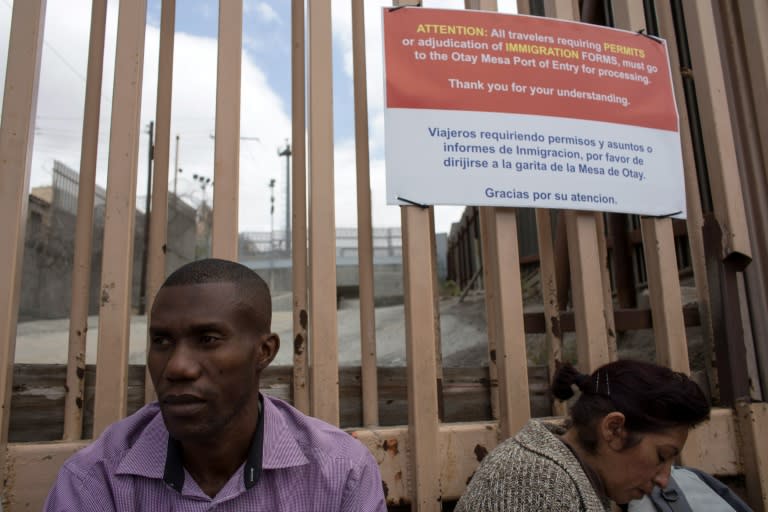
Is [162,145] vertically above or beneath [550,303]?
above

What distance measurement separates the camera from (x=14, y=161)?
1.68m

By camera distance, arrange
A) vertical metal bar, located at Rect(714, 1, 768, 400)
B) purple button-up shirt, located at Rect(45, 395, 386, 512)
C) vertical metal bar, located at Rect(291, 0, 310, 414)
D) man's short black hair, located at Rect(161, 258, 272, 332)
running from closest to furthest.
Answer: purple button-up shirt, located at Rect(45, 395, 386, 512) → man's short black hair, located at Rect(161, 258, 272, 332) → vertical metal bar, located at Rect(291, 0, 310, 414) → vertical metal bar, located at Rect(714, 1, 768, 400)

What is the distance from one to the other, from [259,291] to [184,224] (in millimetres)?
17622

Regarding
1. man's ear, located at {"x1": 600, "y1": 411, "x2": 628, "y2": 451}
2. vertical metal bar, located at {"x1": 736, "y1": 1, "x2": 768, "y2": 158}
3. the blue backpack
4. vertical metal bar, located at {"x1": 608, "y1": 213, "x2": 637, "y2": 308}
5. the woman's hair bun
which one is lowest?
the blue backpack

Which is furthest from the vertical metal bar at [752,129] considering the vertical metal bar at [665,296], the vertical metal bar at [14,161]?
the vertical metal bar at [14,161]

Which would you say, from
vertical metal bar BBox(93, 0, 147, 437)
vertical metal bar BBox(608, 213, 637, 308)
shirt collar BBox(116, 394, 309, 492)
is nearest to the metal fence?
vertical metal bar BBox(93, 0, 147, 437)

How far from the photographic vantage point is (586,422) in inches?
63.3

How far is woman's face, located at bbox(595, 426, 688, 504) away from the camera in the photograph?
1.55m

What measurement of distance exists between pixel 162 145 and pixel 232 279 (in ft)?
2.68

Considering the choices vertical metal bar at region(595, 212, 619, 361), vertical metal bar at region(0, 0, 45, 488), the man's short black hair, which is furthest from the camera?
vertical metal bar at region(595, 212, 619, 361)

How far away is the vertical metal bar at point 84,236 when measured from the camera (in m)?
1.69

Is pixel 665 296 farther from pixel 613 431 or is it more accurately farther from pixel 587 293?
pixel 613 431

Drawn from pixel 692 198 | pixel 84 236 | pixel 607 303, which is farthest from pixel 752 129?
pixel 84 236

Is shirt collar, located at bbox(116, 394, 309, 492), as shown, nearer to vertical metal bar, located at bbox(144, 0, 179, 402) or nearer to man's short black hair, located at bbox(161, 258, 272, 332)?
man's short black hair, located at bbox(161, 258, 272, 332)
